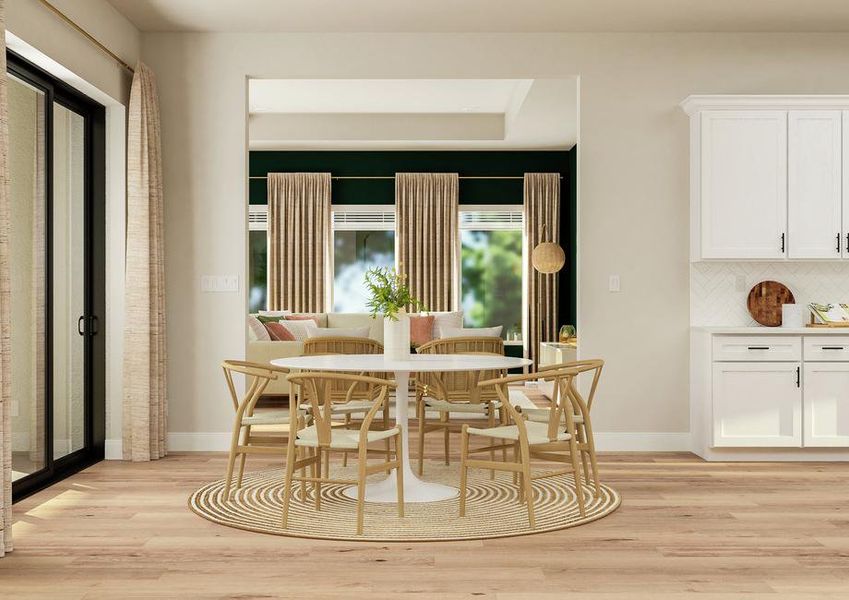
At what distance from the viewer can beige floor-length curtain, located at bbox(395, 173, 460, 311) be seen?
10.8 m

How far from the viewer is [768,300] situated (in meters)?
5.92

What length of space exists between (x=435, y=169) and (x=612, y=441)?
5679 millimetres

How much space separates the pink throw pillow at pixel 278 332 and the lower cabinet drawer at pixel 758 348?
488 cm

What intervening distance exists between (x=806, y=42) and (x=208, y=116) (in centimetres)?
415

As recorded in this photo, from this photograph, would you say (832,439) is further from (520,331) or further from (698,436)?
(520,331)

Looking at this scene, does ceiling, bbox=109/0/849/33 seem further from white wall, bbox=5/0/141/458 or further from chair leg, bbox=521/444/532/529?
chair leg, bbox=521/444/532/529

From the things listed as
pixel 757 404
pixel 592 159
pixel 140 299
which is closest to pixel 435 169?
pixel 592 159

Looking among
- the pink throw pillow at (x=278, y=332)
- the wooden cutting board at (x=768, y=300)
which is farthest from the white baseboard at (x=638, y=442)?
the pink throw pillow at (x=278, y=332)

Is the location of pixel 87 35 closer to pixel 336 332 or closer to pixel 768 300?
pixel 336 332

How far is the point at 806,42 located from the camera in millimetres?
5934

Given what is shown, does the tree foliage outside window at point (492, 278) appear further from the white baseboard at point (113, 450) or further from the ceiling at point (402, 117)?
the white baseboard at point (113, 450)

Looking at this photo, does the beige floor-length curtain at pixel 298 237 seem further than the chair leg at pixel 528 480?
Yes

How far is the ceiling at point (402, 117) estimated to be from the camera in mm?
8711

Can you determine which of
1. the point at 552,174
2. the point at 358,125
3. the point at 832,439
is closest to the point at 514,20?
the point at 832,439
